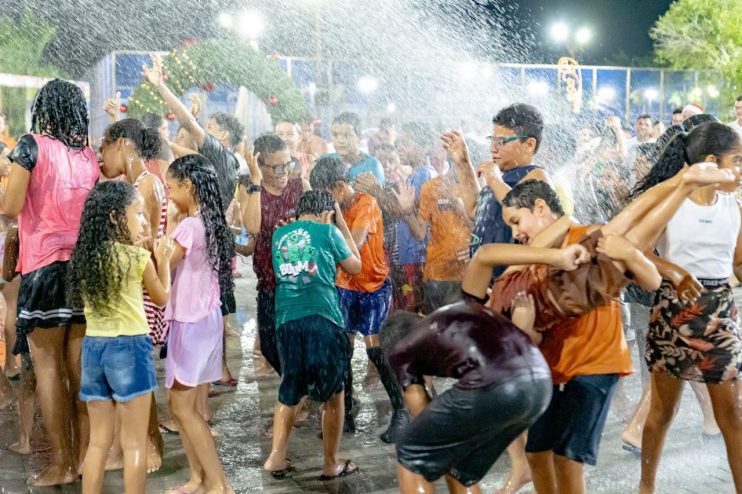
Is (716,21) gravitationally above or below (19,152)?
above

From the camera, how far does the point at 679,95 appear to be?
33.4 meters

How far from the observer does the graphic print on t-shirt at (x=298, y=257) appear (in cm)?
520

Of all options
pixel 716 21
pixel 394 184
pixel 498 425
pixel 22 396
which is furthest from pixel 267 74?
pixel 716 21

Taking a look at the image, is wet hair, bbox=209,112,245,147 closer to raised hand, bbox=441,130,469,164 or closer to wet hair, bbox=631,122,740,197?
raised hand, bbox=441,130,469,164

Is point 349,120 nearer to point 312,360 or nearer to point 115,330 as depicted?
point 312,360

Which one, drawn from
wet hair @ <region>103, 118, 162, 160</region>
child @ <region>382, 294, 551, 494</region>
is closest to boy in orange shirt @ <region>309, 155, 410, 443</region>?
wet hair @ <region>103, 118, 162, 160</region>

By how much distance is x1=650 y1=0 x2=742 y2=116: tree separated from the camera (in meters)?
30.9

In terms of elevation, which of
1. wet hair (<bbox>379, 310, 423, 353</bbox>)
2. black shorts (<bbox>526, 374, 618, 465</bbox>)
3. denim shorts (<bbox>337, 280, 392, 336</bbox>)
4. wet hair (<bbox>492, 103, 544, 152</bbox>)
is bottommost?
black shorts (<bbox>526, 374, 618, 465</bbox>)

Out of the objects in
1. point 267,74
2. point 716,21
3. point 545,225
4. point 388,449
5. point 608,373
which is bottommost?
point 388,449

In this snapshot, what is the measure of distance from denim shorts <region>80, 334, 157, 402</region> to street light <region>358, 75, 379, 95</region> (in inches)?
759

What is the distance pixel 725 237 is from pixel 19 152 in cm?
391

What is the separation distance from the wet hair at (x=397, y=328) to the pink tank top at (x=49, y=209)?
2.11 metres

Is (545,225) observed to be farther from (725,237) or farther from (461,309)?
(725,237)

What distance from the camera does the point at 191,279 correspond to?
16.2 ft
